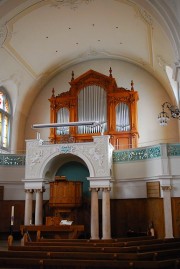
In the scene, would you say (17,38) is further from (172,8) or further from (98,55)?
(172,8)

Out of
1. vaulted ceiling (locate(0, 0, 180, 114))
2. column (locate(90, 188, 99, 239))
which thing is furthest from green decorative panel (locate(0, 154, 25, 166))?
column (locate(90, 188, 99, 239))

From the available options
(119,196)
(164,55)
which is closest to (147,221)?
(119,196)

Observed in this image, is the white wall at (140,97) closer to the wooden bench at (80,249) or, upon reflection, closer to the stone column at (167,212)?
the stone column at (167,212)

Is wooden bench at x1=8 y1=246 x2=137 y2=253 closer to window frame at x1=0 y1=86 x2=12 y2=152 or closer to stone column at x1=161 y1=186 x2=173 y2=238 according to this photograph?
stone column at x1=161 y1=186 x2=173 y2=238

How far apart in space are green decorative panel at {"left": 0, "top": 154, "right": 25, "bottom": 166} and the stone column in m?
6.90

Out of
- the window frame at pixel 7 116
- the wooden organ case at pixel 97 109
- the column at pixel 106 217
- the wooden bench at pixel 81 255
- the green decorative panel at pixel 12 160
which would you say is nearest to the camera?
the wooden bench at pixel 81 255

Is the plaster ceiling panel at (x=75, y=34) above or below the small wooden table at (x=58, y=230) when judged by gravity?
above

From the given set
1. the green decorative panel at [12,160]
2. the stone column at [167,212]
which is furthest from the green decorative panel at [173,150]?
the green decorative panel at [12,160]

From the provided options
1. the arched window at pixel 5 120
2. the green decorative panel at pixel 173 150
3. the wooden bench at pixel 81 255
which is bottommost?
the wooden bench at pixel 81 255

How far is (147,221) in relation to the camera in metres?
15.0

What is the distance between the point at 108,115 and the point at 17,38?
5.84 m

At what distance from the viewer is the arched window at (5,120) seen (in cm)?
1811

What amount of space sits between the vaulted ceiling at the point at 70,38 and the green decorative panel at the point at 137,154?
13.1 feet

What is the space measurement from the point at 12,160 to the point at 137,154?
19.9 feet
